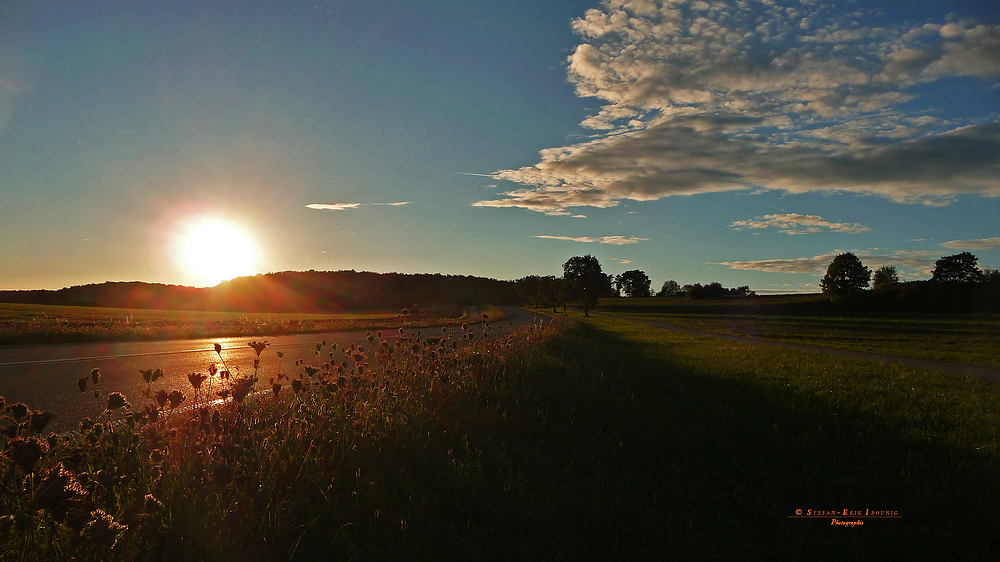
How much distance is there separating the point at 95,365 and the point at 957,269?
92.4m

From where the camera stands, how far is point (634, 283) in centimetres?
16050

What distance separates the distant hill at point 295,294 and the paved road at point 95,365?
149ft

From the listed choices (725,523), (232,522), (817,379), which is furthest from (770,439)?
(232,522)

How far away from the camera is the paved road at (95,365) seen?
6081 mm

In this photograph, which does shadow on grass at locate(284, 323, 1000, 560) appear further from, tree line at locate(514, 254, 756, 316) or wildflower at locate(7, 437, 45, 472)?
tree line at locate(514, 254, 756, 316)

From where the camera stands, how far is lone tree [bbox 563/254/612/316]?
67.9 metres

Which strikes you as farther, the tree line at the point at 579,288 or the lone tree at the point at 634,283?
the lone tree at the point at 634,283

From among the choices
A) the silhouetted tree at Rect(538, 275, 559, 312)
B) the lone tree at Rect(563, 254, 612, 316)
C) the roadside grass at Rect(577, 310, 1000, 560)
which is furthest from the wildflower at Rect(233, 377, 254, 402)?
the silhouetted tree at Rect(538, 275, 559, 312)

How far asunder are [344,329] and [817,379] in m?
18.9

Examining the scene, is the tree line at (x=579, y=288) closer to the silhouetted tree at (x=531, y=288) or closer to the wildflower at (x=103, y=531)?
the silhouetted tree at (x=531, y=288)

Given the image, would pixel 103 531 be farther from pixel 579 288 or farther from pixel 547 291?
pixel 547 291

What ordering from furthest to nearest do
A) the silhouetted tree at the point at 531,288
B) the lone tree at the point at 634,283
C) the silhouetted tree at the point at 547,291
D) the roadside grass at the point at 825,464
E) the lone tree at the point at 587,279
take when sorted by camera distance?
the lone tree at the point at 634,283 → the silhouetted tree at the point at 531,288 → the silhouetted tree at the point at 547,291 → the lone tree at the point at 587,279 → the roadside grass at the point at 825,464

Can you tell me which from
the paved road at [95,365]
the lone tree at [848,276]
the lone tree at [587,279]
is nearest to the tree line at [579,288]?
the lone tree at [587,279]

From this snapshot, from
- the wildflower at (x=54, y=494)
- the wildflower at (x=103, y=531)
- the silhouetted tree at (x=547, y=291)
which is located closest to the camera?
the wildflower at (x=54, y=494)
